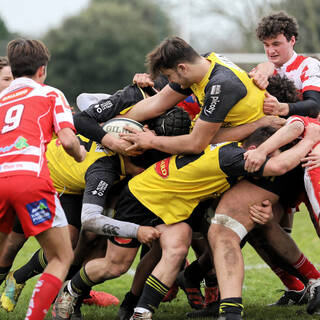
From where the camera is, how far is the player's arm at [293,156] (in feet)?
15.5

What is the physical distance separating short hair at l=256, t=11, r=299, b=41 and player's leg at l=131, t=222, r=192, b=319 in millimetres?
2262

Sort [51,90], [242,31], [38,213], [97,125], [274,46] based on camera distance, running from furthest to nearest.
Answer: [242,31] → [274,46] → [97,125] → [51,90] → [38,213]

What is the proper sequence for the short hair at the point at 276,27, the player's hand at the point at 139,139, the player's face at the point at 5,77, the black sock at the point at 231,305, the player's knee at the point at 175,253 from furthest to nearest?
1. the player's face at the point at 5,77
2. the short hair at the point at 276,27
3. the player's hand at the point at 139,139
4. the player's knee at the point at 175,253
5. the black sock at the point at 231,305

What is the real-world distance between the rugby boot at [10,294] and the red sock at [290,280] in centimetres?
236

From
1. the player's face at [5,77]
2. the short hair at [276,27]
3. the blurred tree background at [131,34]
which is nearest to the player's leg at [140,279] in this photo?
the short hair at [276,27]

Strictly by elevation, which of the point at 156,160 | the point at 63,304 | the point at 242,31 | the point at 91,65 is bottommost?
the point at 91,65

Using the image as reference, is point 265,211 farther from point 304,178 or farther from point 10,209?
point 10,209

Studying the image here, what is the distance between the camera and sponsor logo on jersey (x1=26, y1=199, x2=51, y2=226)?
14.1 ft

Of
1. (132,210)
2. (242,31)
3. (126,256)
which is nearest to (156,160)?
(132,210)

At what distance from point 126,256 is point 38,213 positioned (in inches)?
39.9

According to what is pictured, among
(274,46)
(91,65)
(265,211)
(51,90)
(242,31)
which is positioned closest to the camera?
(51,90)

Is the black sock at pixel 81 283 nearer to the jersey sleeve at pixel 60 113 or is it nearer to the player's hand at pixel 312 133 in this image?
the jersey sleeve at pixel 60 113

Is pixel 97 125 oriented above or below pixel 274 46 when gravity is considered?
below

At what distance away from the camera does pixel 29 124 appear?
14.6 ft
